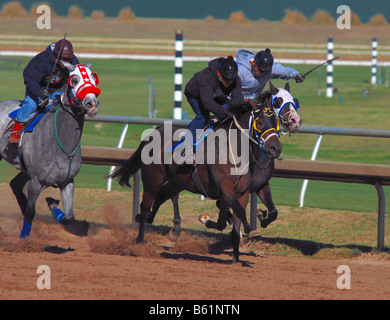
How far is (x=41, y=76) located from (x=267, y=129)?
7.88ft

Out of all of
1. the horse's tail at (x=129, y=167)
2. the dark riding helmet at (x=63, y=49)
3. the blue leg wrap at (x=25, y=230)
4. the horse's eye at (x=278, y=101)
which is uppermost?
the dark riding helmet at (x=63, y=49)

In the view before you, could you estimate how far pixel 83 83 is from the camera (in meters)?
7.97

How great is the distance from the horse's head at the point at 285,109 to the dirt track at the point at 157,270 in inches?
53.7

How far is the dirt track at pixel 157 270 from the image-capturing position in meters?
6.49

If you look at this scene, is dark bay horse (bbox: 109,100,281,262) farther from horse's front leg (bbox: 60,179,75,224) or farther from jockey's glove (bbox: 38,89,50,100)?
jockey's glove (bbox: 38,89,50,100)

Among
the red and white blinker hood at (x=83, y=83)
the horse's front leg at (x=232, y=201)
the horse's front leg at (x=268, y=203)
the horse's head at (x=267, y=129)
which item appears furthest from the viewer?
the horse's front leg at (x=268, y=203)

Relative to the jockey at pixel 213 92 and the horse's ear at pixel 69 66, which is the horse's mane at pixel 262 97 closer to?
the jockey at pixel 213 92

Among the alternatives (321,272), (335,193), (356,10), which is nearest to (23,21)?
(356,10)

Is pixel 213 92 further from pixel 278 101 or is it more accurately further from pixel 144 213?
pixel 144 213

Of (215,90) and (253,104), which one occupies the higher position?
(215,90)

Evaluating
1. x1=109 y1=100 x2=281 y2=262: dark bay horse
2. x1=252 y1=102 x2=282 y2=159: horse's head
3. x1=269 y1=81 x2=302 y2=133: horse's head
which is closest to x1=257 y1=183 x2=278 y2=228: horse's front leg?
x1=109 y1=100 x2=281 y2=262: dark bay horse

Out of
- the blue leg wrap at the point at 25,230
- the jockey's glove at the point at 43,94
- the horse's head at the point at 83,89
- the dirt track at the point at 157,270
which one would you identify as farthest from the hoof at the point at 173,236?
the jockey's glove at the point at 43,94

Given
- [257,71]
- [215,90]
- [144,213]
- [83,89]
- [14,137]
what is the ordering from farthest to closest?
[144,213], [14,137], [257,71], [215,90], [83,89]

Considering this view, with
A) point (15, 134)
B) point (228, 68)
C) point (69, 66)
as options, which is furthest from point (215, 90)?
point (15, 134)
